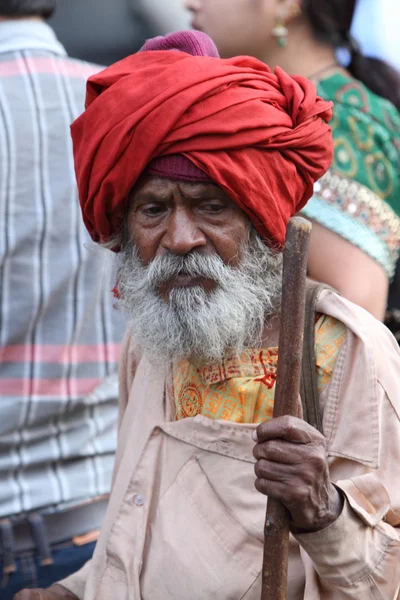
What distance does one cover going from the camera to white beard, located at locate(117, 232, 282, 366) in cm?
234

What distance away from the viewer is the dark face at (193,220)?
231 centimetres

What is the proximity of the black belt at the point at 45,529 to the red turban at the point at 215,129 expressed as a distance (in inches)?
51.2

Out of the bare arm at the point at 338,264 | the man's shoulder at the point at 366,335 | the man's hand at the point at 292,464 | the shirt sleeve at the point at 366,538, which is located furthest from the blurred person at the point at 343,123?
the man's hand at the point at 292,464

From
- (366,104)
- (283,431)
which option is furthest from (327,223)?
(283,431)

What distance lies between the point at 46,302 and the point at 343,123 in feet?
3.78

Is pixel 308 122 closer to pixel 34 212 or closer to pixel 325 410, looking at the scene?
pixel 325 410

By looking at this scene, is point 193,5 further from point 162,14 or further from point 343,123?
point 162,14

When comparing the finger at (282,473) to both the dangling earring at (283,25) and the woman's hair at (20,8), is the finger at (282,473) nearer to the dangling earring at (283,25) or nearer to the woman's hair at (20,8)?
the dangling earring at (283,25)

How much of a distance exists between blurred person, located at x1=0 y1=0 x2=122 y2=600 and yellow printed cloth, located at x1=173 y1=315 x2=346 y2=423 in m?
0.85

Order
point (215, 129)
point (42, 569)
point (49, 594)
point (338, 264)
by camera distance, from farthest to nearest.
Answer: point (42, 569)
point (338, 264)
point (49, 594)
point (215, 129)

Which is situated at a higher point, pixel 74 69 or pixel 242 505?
pixel 74 69

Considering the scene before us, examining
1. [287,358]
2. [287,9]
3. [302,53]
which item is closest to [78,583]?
[287,358]

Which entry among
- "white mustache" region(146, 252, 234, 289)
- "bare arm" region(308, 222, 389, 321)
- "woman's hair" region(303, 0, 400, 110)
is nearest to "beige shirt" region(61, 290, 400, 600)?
"white mustache" region(146, 252, 234, 289)

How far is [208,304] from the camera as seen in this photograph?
237 centimetres
